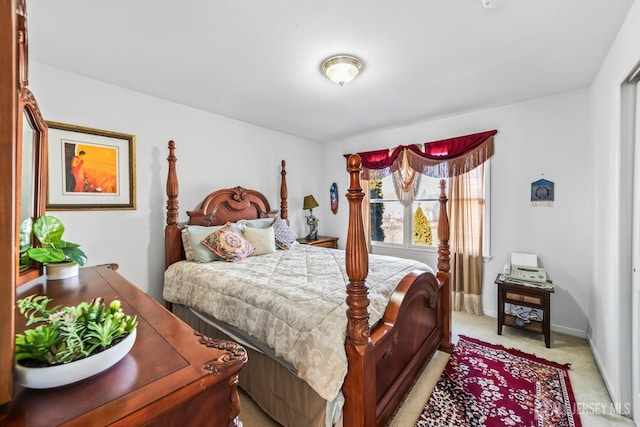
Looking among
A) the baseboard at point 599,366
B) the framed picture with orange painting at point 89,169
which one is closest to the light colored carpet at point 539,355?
the baseboard at point 599,366

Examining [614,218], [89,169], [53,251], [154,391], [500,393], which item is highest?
[89,169]

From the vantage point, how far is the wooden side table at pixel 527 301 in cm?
249

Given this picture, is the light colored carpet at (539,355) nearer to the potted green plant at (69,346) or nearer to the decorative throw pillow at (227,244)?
the decorative throw pillow at (227,244)

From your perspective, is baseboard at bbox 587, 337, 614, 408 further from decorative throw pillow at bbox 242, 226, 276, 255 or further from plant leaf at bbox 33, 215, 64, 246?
plant leaf at bbox 33, 215, 64, 246

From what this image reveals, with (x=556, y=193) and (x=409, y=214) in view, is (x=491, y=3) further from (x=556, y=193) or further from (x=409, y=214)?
(x=409, y=214)

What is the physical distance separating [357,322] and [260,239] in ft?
6.43

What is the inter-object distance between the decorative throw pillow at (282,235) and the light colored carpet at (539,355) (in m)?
1.69

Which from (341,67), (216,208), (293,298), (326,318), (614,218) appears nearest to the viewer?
(326,318)

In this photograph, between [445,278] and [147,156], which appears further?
[147,156]

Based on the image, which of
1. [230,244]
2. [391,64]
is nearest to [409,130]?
[391,64]

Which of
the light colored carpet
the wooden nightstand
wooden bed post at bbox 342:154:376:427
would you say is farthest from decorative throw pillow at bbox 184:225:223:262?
wooden bed post at bbox 342:154:376:427

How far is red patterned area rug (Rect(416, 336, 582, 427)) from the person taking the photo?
169 cm

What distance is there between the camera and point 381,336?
1481mm

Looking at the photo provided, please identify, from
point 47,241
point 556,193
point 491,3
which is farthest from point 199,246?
point 556,193
